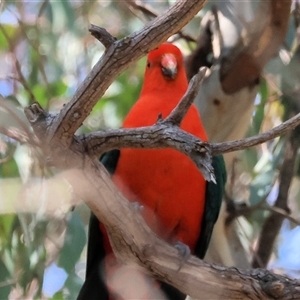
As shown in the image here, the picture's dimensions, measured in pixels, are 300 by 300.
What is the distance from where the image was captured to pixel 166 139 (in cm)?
111

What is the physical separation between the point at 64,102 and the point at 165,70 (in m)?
0.58

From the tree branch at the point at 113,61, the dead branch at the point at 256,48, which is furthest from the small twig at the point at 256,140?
the dead branch at the point at 256,48

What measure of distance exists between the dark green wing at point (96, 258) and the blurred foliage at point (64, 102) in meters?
0.04

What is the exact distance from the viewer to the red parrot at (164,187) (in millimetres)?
1682

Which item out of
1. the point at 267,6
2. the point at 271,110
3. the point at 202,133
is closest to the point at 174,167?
the point at 202,133

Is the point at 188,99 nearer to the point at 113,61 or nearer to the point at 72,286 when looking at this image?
the point at 113,61

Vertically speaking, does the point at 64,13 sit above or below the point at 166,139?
above

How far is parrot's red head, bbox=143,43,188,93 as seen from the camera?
192 centimetres

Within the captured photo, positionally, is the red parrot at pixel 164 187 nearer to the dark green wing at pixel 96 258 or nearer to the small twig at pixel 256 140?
the dark green wing at pixel 96 258

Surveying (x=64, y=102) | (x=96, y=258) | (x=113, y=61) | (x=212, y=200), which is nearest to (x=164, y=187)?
(x=212, y=200)

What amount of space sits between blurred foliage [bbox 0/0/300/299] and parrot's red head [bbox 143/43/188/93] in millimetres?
285

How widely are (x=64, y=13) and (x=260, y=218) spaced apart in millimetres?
1025

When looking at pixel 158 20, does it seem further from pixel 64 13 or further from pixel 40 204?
pixel 64 13

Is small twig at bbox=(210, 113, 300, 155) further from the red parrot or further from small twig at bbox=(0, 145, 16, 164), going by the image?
small twig at bbox=(0, 145, 16, 164)
